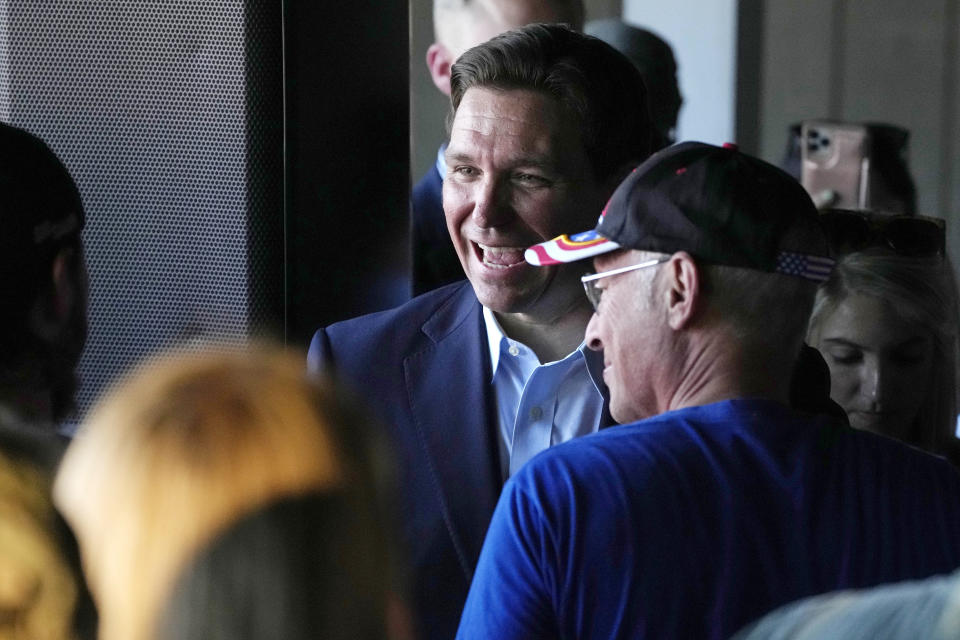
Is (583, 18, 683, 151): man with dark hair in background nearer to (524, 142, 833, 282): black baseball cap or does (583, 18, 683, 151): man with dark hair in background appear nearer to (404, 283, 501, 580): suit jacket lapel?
(404, 283, 501, 580): suit jacket lapel

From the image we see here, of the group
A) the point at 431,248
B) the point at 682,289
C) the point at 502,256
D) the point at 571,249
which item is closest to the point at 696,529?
the point at 682,289

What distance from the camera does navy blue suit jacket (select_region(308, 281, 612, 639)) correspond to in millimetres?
2219

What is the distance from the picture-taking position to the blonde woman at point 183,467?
0.98 m

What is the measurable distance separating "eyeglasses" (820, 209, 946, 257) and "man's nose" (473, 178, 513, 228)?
0.80 m


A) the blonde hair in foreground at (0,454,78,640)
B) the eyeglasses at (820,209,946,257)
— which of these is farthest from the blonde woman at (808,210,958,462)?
the blonde hair in foreground at (0,454,78,640)

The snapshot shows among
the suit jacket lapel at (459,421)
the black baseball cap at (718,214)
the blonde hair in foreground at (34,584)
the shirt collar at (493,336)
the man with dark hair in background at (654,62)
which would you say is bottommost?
the suit jacket lapel at (459,421)

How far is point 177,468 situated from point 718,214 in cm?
95

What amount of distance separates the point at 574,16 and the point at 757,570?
7.92ft

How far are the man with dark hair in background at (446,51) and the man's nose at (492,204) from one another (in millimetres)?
554

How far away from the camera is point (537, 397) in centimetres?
234

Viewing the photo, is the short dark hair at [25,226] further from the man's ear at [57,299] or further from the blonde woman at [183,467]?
the blonde woman at [183,467]

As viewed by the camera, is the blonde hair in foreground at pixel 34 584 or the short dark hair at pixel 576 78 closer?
the blonde hair in foreground at pixel 34 584

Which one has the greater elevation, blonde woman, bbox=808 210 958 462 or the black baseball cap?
the black baseball cap

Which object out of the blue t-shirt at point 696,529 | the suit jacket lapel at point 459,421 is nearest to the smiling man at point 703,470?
the blue t-shirt at point 696,529
